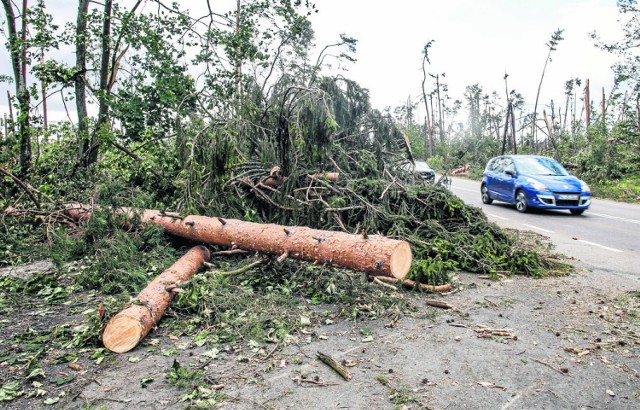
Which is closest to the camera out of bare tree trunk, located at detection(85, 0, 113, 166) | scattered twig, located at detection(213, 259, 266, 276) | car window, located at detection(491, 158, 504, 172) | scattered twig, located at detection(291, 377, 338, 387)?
scattered twig, located at detection(291, 377, 338, 387)

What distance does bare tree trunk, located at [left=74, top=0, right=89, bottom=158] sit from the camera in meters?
10.1

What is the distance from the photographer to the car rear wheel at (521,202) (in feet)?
39.9

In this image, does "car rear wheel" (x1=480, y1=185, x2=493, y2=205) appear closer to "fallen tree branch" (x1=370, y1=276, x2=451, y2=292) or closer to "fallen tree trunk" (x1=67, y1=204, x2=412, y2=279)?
"fallen tree branch" (x1=370, y1=276, x2=451, y2=292)

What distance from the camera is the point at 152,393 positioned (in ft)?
9.59

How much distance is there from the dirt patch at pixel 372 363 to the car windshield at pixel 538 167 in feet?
28.3

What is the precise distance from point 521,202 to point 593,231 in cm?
305

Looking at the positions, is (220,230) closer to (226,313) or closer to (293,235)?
(293,235)

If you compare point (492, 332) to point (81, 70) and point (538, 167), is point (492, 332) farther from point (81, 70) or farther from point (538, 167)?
point (81, 70)

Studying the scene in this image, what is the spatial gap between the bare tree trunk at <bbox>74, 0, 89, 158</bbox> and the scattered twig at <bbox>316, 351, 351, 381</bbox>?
9006mm

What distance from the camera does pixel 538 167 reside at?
12.6 metres

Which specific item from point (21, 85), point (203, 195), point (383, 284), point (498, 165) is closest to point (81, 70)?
point (21, 85)

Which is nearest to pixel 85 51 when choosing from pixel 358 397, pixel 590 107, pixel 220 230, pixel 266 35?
pixel 266 35

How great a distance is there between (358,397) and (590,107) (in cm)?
4070

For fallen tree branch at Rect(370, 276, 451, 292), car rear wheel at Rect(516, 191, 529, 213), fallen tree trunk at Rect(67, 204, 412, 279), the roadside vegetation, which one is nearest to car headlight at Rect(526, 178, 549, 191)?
car rear wheel at Rect(516, 191, 529, 213)
